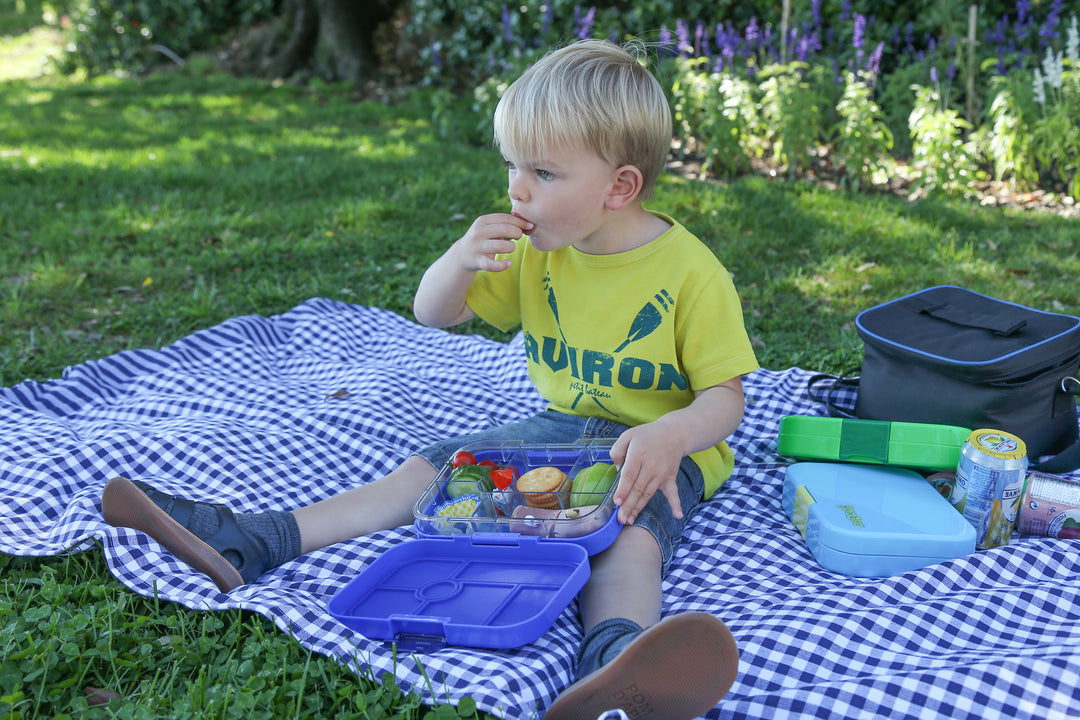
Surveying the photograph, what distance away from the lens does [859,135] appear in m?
5.19

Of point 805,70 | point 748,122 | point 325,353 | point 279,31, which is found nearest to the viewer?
point 325,353

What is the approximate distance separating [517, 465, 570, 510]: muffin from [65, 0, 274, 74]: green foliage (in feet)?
30.2

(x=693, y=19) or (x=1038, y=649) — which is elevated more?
(x=693, y=19)

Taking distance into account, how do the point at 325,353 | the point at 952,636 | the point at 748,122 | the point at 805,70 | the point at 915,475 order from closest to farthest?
the point at 952,636, the point at 915,475, the point at 325,353, the point at 748,122, the point at 805,70

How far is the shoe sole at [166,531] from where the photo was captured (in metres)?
1.95

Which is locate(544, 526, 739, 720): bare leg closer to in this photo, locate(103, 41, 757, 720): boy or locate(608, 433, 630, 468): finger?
locate(103, 41, 757, 720): boy

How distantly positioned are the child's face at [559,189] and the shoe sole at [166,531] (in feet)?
3.42

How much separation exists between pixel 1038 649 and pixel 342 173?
5.06 meters

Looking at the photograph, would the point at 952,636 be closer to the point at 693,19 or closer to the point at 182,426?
the point at 182,426

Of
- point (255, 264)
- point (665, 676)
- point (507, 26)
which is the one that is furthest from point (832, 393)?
point (507, 26)

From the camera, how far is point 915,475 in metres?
2.41

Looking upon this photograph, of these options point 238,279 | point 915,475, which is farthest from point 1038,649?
point 238,279

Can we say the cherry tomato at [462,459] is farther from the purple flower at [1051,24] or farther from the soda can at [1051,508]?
the purple flower at [1051,24]

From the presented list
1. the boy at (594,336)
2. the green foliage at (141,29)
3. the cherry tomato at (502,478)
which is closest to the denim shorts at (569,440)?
the boy at (594,336)
